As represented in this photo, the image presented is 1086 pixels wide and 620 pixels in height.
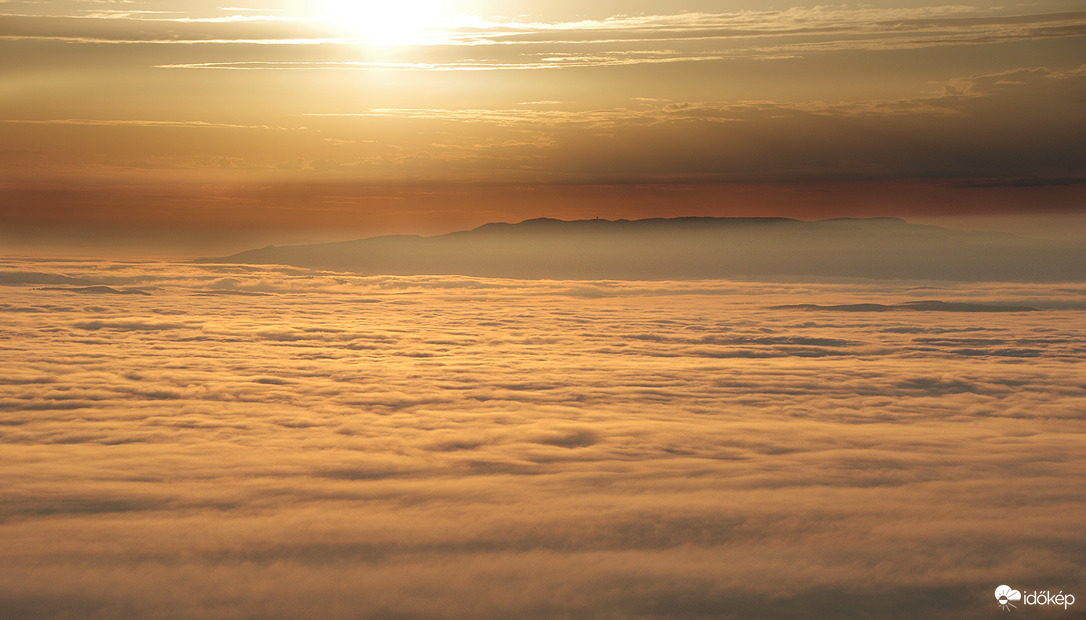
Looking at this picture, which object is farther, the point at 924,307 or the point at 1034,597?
the point at 924,307

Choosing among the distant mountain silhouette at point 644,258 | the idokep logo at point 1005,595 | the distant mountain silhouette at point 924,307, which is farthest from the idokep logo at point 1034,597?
the distant mountain silhouette at point 644,258

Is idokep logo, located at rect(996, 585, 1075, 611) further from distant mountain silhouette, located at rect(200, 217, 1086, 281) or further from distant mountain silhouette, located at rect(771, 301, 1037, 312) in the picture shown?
distant mountain silhouette, located at rect(200, 217, 1086, 281)

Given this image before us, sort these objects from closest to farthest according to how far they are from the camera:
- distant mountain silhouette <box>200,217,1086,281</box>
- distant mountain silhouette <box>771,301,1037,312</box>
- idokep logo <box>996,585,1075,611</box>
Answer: idokep logo <box>996,585,1075,611</box> < distant mountain silhouette <box>771,301,1037,312</box> < distant mountain silhouette <box>200,217,1086,281</box>

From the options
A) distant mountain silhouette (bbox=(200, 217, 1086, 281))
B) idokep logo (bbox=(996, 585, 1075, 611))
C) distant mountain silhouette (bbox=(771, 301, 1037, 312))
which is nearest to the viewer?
idokep logo (bbox=(996, 585, 1075, 611))

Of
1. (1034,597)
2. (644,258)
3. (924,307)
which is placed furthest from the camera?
(644,258)

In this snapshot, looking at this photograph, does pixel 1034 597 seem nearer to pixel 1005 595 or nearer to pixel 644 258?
pixel 1005 595

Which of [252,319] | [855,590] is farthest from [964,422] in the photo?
[252,319]

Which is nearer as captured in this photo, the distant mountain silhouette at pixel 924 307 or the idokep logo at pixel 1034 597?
→ the idokep logo at pixel 1034 597

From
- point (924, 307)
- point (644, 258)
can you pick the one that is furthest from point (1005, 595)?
point (644, 258)

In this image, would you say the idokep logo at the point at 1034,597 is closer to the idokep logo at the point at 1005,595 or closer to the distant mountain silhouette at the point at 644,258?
the idokep logo at the point at 1005,595

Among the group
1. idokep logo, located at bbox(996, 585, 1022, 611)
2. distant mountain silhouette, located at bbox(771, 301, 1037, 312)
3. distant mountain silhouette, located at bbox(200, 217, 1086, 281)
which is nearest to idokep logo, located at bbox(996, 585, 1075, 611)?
idokep logo, located at bbox(996, 585, 1022, 611)

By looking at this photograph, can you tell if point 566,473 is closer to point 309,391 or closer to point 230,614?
point 230,614

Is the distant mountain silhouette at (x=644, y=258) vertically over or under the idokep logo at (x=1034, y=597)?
over
